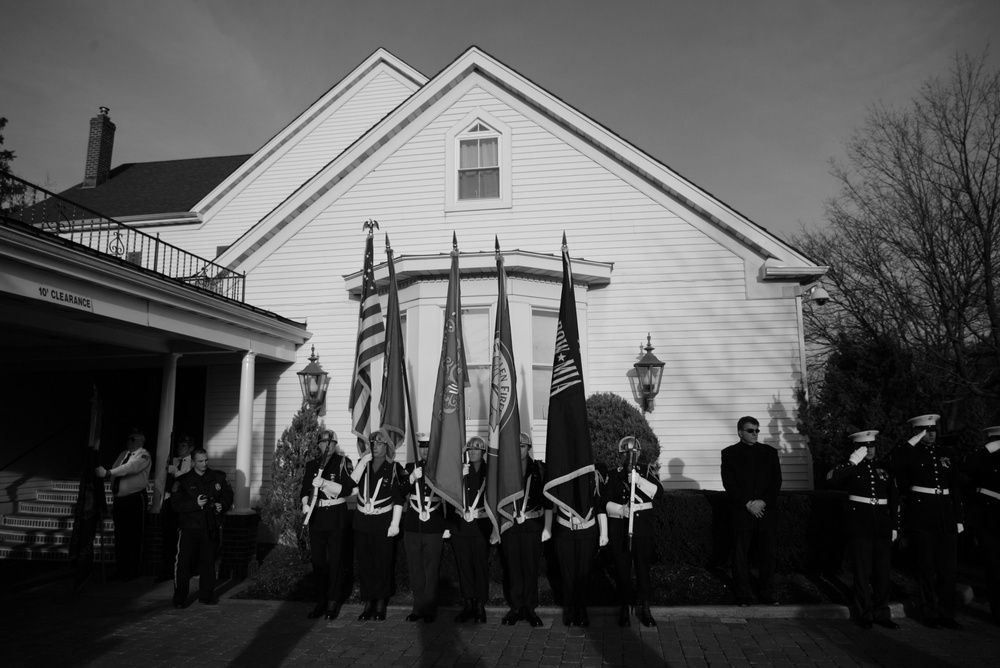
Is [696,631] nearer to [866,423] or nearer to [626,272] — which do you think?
[866,423]

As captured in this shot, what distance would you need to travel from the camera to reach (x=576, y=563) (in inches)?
284

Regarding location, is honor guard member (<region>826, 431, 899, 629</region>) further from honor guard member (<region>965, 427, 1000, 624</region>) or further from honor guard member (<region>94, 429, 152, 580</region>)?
honor guard member (<region>94, 429, 152, 580</region>)

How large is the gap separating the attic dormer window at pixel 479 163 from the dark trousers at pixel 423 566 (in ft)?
23.0

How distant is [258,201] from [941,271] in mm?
18052

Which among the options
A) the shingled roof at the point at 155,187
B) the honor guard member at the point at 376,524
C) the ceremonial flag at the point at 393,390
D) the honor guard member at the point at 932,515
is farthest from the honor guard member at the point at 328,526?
the shingled roof at the point at 155,187

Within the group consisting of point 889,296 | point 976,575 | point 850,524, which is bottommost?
point 976,575

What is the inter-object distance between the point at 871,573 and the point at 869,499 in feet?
2.70

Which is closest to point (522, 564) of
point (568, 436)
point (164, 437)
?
point (568, 436)

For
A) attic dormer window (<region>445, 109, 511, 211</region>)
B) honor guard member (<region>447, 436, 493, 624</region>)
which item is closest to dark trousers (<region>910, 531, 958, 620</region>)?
honor guard member (<region>447, 436, 493, 624</region>)

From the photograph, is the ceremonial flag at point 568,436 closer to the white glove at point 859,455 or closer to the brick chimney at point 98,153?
the white glove at point 859,455

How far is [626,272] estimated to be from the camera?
11.8 metres

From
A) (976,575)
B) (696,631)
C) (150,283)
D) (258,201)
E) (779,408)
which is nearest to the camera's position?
(696,631)

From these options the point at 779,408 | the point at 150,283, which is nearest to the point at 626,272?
the point at 779,408

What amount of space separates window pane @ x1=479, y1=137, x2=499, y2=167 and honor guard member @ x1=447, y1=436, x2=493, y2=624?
690 cm
